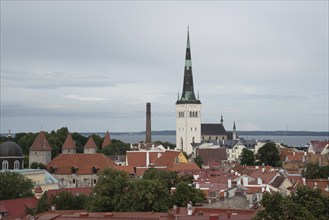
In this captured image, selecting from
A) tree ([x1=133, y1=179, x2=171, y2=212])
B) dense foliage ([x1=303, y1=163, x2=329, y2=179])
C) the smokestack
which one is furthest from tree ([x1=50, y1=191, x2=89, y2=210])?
the smokestack

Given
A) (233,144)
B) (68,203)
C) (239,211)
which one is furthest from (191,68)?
(239,211)

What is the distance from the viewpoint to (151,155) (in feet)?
325

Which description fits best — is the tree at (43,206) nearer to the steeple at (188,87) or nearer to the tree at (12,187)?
the tree at (12,187)

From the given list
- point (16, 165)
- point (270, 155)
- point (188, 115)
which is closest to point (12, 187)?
point (16, 165)

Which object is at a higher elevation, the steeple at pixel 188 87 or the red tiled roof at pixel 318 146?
the steeple at pixel 188 87

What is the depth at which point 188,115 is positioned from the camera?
15038 cm

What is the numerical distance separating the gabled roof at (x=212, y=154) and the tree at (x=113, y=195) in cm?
7574

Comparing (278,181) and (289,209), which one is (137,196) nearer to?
(289,209)

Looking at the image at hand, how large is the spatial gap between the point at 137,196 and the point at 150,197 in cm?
115

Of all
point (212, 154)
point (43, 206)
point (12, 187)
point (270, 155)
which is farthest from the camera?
point (212, 154)

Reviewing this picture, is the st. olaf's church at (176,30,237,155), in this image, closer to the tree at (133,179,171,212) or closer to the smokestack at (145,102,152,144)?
the smokestack at (145,102,152,144)

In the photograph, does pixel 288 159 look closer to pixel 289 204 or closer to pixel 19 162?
pixel 19 162

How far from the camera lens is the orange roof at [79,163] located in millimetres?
89562

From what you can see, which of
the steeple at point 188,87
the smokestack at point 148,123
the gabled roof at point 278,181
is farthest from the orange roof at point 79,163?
the smokestack at point 148,123
